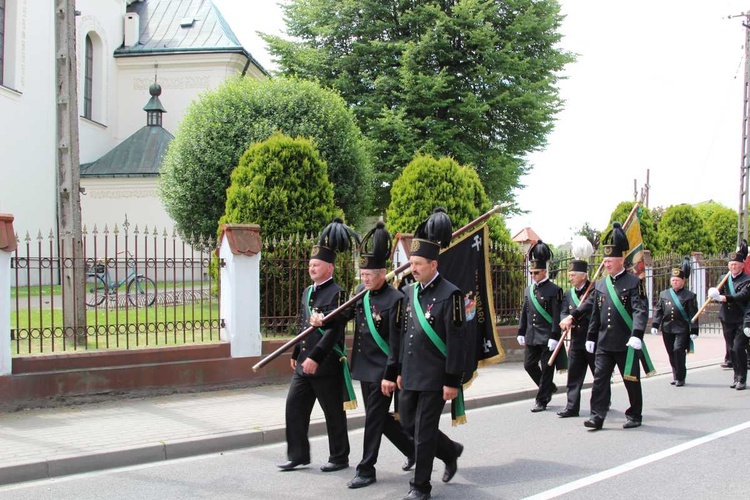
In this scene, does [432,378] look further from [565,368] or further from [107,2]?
[107,2]

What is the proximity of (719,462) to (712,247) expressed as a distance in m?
27.4

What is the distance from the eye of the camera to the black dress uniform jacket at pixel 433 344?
5531 mm

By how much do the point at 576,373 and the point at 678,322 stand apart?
3.82m

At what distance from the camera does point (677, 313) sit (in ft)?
39.7

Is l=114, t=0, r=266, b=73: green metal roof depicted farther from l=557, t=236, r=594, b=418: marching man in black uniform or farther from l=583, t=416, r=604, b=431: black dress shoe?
l=583, t=416, r=604, b=431: black dress shoe

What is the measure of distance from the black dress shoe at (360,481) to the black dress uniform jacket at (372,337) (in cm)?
78

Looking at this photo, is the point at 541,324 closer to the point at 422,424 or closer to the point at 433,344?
the point at 433,344

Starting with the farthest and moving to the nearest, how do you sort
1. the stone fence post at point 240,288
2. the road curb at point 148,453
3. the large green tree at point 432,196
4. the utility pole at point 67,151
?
the large green tree at point 432,196, the stone fence post at point 240,288, the utility pole at point 67,151, the road curb at point 148,453

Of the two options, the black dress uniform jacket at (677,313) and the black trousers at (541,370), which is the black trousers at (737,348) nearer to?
the black dress uniform jacket at (677,313)

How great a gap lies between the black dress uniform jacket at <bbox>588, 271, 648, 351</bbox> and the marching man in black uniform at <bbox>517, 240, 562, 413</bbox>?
0.93 m

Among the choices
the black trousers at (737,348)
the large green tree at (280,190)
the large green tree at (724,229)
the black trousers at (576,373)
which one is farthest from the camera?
the large green tree at (724,229)

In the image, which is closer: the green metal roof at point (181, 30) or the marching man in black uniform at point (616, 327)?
the marching man in black uniform at point (616, 327)

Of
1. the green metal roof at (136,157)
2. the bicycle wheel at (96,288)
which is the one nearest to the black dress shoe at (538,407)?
the bicycle wheel at (96,288)

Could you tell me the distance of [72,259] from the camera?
9.48 m
